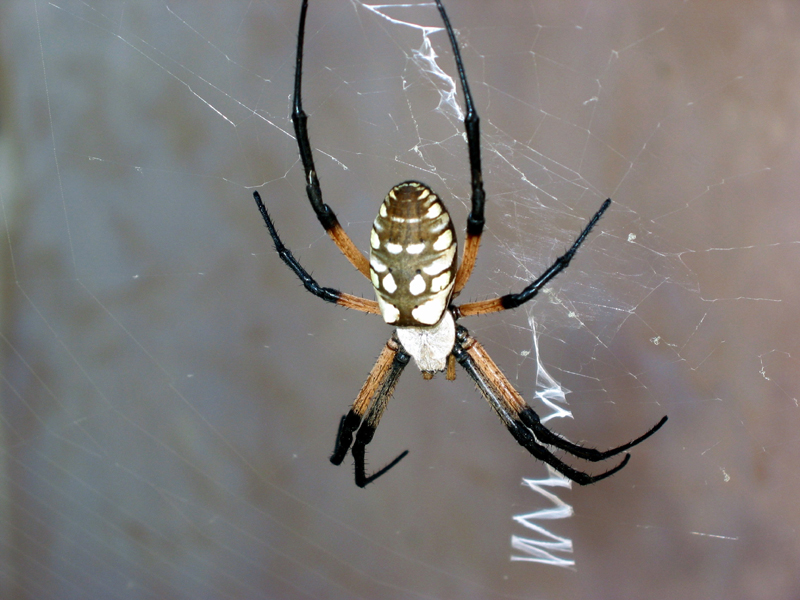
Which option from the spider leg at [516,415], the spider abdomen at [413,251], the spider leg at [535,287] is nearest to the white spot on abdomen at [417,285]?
the spider abdomen at [413,251]

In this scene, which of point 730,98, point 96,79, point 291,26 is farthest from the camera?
point 96,79

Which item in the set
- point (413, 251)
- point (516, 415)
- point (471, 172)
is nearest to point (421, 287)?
point (413, 251)

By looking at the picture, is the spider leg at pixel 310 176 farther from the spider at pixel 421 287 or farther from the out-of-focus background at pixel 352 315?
the out-of-focus background at pixel 352 315

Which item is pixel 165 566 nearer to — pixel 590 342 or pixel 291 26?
pixel 590 342

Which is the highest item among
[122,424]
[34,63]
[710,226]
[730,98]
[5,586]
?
[730,98]

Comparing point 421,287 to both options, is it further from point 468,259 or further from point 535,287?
point 535,287

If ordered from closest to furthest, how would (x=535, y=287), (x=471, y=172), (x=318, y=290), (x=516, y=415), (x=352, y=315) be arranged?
1. (x=471, y=172)
2. (x=535, y=287)
3. (x=318, y=290)
4. (x=516, y=415)
5. (x=352, y=315)

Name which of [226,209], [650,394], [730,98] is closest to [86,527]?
[226,209]

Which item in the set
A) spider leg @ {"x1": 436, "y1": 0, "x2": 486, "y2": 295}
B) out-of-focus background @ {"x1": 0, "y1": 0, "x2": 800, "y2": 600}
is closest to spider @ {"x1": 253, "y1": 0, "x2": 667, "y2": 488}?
spider leg @ {"x1": 436, "y1": 0, "x2": 486, "y2": 295}
